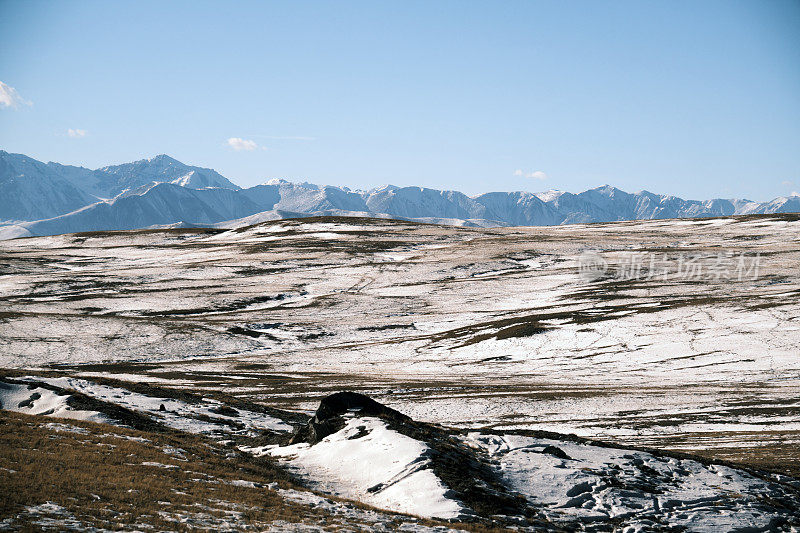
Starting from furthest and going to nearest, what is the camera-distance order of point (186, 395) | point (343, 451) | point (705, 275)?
point (705, 275) → point (186, 395) → point (343, 451)

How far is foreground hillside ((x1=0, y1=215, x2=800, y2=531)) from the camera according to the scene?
886 inches

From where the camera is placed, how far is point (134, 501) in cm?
1761

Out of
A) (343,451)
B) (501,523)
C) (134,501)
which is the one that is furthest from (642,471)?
(134,501)

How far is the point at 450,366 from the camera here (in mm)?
59219

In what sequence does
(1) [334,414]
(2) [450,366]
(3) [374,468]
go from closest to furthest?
(3) [374,468]
(1) [334,414]
(2) [450,366]

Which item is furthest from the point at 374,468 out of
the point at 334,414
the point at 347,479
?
the point at 334,414

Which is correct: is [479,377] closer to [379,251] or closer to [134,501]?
[134,501]

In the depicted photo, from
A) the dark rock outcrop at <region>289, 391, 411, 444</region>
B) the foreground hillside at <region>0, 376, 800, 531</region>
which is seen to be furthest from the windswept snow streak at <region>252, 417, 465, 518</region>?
the dark rock outcrop at <region>289, 391, 411, 444</region>

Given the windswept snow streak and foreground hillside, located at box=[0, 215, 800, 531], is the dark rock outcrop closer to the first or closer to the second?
foreground hillside, located at box=[0, 215, 800, 531]

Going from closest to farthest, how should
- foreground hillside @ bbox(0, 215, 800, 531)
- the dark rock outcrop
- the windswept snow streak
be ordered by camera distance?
the windswept snow streak → foreground hillside @ bbox(0, 215, 800, 531) → the dark rock outcrop

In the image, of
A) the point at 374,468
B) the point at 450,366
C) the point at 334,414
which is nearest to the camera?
the point at 374,468

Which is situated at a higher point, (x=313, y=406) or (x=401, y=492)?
(x=401, y=492)

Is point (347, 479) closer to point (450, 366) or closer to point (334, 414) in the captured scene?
point (334, 414)

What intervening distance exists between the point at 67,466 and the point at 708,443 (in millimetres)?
29050
